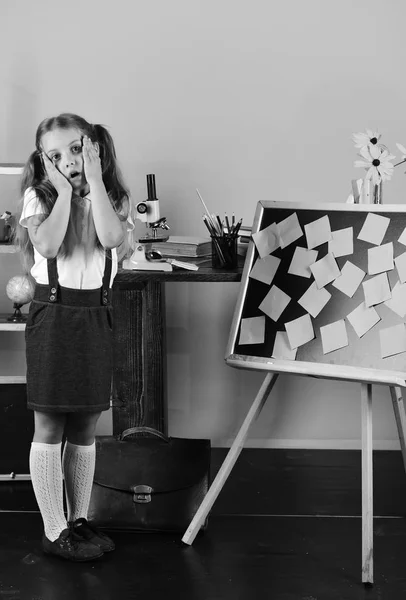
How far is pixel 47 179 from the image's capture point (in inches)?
95.4

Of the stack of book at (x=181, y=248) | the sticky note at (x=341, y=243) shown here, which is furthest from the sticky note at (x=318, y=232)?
the stack of book at (x=181, y=248)

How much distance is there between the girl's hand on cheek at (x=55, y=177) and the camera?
233cm

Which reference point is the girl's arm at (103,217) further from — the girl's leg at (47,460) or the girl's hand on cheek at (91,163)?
the girl's leg at (47,460)

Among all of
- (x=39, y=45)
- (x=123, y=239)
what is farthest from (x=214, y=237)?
(x=39, y=45)

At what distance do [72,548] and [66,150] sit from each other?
1082mm

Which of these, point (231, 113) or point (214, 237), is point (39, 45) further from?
point (214, 237)

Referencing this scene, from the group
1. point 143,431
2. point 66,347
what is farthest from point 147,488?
point 66,347

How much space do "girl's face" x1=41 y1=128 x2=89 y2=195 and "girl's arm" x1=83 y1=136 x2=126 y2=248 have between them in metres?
0.04

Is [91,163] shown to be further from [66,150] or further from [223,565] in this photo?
[223,565]

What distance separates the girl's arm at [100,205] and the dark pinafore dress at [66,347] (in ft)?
0.36

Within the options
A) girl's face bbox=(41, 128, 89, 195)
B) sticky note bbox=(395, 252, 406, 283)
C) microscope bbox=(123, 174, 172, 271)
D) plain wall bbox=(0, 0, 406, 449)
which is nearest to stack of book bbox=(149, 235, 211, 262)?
microscope bbox=(123, 174, 172, 271)

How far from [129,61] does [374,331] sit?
50.9 inches

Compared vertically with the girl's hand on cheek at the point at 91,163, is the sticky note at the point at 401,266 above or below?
below

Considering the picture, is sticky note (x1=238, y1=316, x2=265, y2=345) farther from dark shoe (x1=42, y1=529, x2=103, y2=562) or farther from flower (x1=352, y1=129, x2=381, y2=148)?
dark shoe (x1=42, y1=529, x2=103, y2=562)
